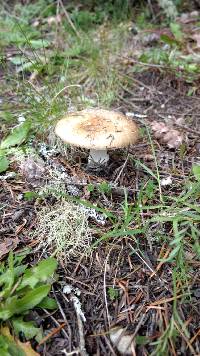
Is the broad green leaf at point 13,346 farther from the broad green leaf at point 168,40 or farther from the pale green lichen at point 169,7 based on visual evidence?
the pale green lichen at point 169,7

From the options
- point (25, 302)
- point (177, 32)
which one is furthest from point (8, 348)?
point (177, 32)

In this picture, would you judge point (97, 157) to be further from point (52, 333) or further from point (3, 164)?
point (52, 333)

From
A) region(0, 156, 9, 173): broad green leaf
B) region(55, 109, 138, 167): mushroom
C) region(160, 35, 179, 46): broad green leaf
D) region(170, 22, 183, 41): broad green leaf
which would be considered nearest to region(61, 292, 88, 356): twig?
region(55, 109, 138, 167): mushroom

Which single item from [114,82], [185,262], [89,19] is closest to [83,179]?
[185,262]

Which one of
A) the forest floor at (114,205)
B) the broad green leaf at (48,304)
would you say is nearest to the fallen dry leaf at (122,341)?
the forest floor at (114,205)

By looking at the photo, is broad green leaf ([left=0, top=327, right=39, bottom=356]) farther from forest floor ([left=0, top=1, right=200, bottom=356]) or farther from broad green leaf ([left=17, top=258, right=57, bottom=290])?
broad green leaf ([left=17, top=258, right=57, bottom=290])
